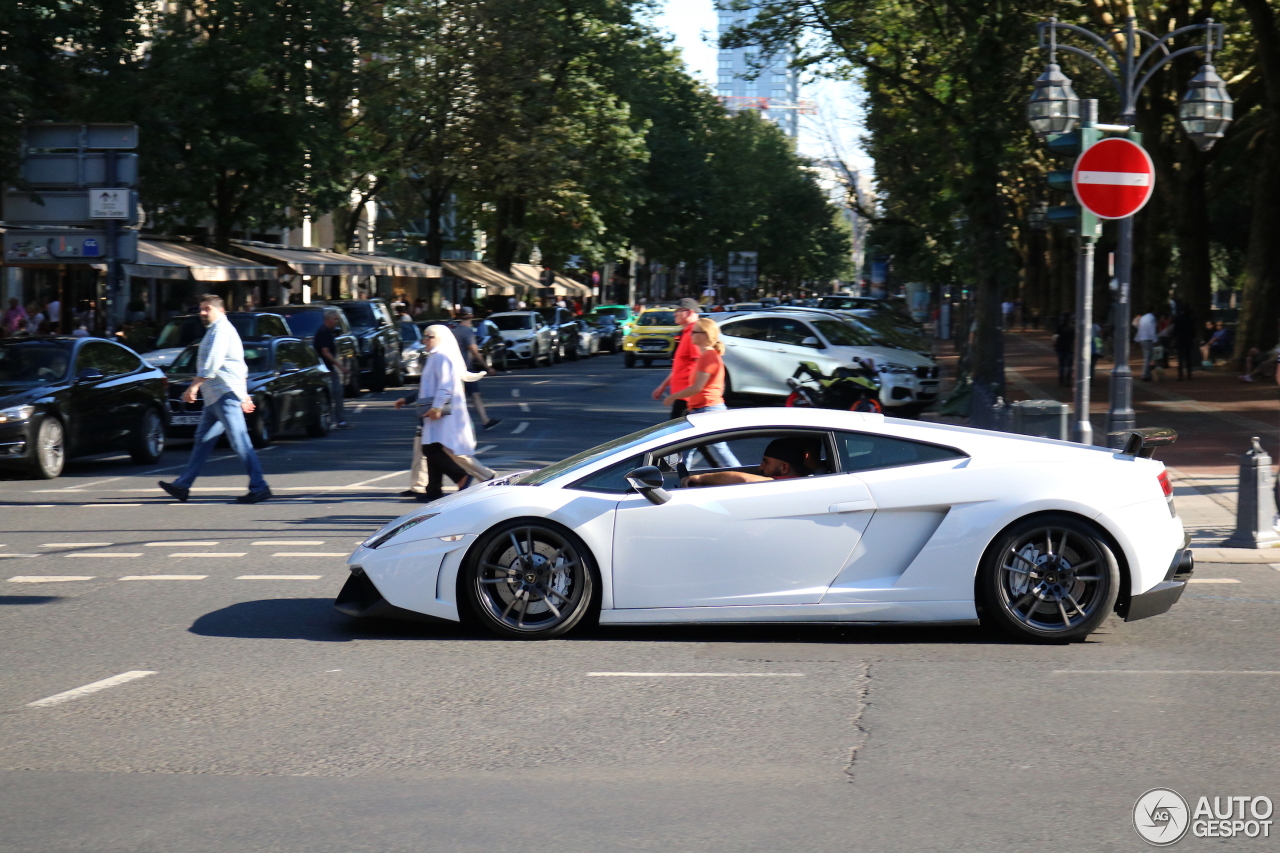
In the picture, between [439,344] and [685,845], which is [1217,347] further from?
[685,845]

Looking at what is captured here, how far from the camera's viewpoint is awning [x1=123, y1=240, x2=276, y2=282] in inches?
1276

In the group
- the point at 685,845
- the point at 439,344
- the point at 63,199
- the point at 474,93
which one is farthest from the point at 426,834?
the point at 474,93

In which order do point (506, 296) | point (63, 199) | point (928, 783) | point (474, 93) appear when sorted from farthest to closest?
point (506, 296) → point (474, 93) → point (63, 199) → point (928, 783)

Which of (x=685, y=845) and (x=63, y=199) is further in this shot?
(x=63, y=199)

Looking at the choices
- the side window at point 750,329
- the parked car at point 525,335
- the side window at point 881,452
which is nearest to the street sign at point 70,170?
the side window at point 750,329

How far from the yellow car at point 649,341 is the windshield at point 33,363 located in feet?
83.0

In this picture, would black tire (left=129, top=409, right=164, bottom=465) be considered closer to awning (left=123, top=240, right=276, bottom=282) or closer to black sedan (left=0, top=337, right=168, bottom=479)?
black sedan (left=0, top=337, right=168, bottom=479)

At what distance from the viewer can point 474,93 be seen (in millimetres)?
45406

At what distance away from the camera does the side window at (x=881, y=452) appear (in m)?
7.86

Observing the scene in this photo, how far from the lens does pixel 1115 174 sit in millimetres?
12883

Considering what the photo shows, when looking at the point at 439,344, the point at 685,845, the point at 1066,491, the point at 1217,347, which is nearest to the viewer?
the point at 685,845

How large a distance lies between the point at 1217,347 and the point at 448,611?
36.6 meters

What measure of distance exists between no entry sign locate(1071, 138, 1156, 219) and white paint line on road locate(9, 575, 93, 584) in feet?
27.8

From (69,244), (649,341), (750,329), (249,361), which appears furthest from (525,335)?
(249,361)
